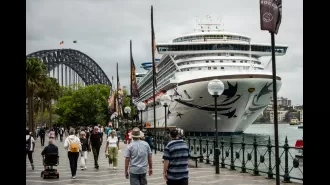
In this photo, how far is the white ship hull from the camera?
156 feet

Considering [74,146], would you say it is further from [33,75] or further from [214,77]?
[33,75]

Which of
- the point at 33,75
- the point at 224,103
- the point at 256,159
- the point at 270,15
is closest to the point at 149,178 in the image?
the point at 256,159

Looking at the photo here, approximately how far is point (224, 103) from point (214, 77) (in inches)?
166

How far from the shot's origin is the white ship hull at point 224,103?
47.5 metres

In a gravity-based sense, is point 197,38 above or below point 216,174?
above

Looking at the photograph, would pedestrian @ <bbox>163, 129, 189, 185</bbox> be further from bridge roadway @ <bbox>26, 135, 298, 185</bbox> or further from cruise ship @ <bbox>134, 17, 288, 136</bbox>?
cruise ship @ <bbox>134, 17, 288, 136</bbox>

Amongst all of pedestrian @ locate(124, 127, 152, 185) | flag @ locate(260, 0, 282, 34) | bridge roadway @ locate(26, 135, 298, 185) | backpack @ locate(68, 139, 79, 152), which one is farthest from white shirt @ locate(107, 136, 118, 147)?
flag @ locate(260, 0, 282, 34)

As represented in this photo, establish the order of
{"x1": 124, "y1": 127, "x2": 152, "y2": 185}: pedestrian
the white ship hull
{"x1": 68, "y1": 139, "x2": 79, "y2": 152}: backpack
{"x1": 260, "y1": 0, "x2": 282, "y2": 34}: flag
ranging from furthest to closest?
1. the white ship hull
2. {"x1": 68, "y1": 139, "x2": 79, "y2": 152}: backpack
3. {"x1": 260, "y1": 0, "x2": 282, "y2": 34}: flag
4. {"x1": 124, "y1": 127, "x2": 152, "y2": 185}: pedestrian

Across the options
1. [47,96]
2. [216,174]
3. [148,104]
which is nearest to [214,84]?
[216,174]

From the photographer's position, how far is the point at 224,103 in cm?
4966

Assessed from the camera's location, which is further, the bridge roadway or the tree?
the tree
